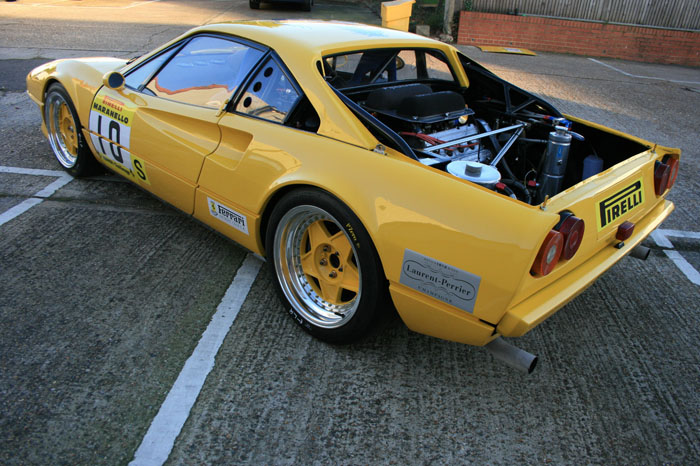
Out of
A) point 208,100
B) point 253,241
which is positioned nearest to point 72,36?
point 208,100

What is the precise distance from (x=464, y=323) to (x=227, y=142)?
1526 millimetres

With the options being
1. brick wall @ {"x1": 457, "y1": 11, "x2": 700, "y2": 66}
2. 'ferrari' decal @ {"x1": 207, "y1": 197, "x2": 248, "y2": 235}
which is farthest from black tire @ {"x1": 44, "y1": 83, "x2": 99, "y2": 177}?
brick wall @ {"x1": 457, "y1": 11, "x2": 700, "y2": 66}

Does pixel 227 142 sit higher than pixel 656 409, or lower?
higher

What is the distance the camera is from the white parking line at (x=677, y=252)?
3160 mm

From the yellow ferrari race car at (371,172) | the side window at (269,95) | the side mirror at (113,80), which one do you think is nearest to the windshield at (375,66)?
the yellow ferrari race car at (371,172)

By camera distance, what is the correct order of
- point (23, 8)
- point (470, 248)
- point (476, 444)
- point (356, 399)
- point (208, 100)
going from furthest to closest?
point (23, 8) → point (208, 100) → point (356, 399) → point (476, 444) → point (470, 248)

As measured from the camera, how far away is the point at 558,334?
2584 millimetres

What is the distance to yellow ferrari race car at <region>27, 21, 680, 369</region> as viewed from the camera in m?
1.85

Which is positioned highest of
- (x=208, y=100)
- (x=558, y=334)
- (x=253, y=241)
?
(x=208, y=100)

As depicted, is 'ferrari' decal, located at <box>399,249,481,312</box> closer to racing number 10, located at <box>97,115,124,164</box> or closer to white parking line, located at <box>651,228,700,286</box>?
white parking line, located at <box>651,228,700,286</box>

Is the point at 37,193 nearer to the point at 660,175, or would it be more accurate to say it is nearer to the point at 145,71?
the point at 145,71

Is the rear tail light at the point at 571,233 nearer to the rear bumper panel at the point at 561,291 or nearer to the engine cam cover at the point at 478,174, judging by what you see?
the rear bumper panel at the point at 561,291

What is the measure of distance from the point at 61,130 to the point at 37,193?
0.60m

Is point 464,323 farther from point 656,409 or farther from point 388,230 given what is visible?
point 656,409
